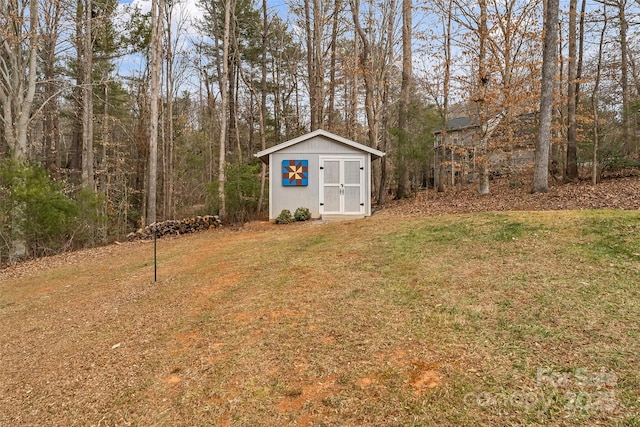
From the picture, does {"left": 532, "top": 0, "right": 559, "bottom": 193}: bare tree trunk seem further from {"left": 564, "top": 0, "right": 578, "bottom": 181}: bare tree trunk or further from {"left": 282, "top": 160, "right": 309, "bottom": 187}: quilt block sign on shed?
{"left": 282, "top": 160, "right": 309, "bottom": 187}: quilt block sign on shed

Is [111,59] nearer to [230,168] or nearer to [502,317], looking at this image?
[230,168]

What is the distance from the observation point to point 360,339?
2854 millimetres

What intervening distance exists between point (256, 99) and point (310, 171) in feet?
14.7

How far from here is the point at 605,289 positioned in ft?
10.8

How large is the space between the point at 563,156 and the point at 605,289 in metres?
10.9

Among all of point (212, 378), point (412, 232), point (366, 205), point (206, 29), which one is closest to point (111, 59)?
point (206, 29)

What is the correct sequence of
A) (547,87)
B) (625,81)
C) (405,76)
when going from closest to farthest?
(547,87), (625,81), (405,76)

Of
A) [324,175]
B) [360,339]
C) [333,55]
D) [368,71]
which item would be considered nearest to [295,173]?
[324,175]

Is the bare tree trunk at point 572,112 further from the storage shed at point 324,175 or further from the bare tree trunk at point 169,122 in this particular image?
the bare tree trunk at point 169,122

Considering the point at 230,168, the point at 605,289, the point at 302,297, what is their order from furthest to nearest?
the point at 230,168
the point at 302,297
the point at 605,289

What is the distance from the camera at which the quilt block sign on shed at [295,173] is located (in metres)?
10.3

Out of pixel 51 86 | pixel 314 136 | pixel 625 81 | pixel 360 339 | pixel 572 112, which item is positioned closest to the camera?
pixel 360 339

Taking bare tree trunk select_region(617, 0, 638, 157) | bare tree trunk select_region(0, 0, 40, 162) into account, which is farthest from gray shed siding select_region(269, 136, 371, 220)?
bare tree trunk select_region(617, 0, 638, 157)

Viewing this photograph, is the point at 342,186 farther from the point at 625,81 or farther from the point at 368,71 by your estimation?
the point at 625,81
